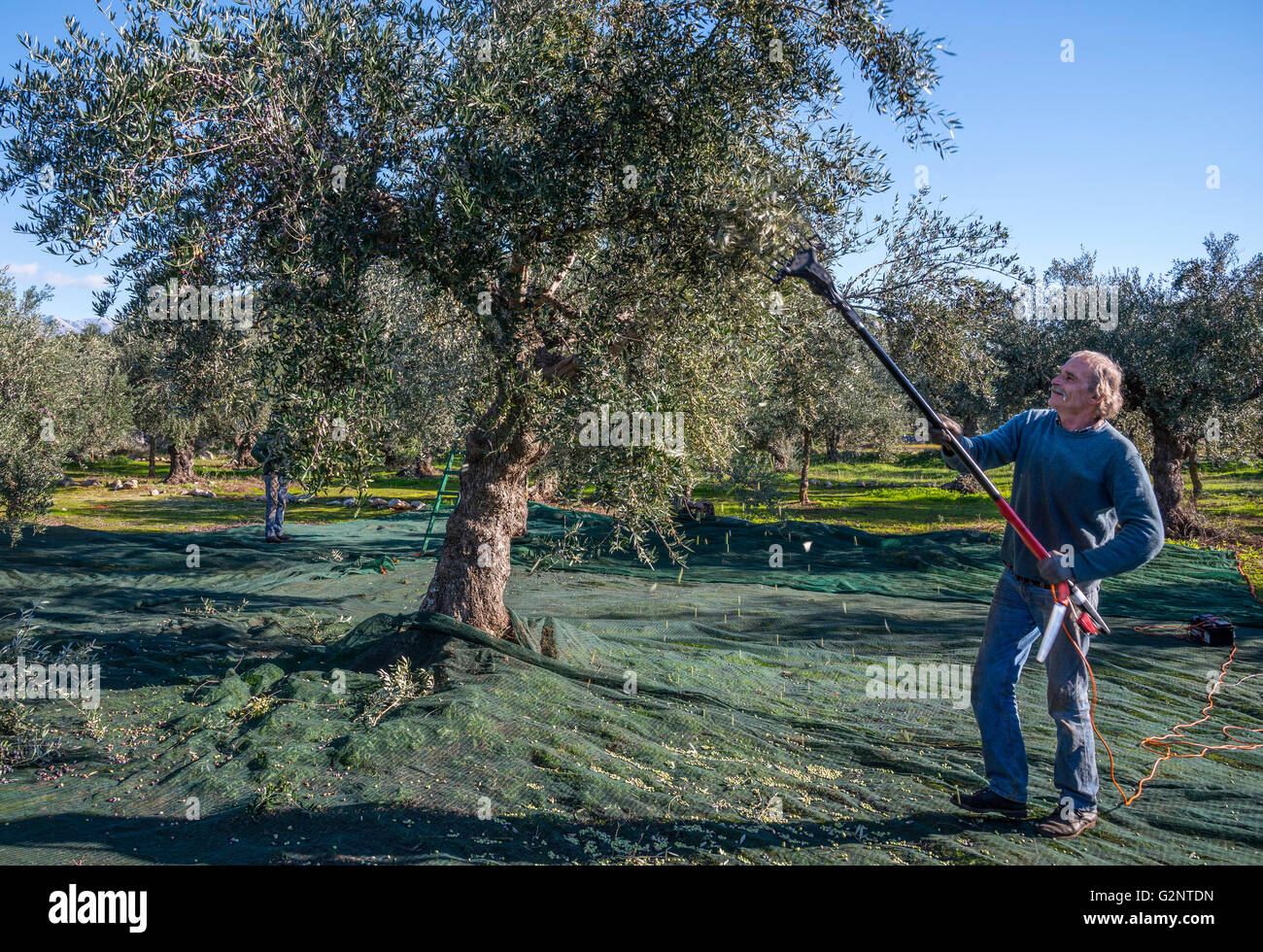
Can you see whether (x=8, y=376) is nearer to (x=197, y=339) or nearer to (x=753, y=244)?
(x=197, y=339)

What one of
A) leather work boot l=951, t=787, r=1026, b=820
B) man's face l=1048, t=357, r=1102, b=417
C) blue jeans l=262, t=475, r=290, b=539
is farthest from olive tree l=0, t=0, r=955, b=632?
blue jeans l=262, t=475, r=290, b=539

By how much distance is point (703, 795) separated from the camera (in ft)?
19.1

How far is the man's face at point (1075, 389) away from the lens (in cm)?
526

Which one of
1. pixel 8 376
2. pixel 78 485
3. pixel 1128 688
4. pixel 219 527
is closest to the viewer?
pixel 1128 688

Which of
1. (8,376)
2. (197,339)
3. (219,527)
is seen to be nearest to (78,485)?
(219,527)

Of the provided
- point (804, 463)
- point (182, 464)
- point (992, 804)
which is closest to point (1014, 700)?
point (992, 804)

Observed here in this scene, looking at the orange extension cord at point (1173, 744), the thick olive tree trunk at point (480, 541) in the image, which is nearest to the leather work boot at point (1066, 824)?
the orange extension cord at point (1173, 744)

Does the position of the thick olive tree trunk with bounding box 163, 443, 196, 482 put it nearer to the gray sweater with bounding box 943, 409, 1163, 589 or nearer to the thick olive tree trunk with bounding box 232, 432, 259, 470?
the thick olive tree trunk with bounding box 232, 432, 259, 470

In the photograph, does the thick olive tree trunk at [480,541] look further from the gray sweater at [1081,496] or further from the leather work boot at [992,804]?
the leather work boot at [992,804]

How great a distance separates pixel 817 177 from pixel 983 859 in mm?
6328

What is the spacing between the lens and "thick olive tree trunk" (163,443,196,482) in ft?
127

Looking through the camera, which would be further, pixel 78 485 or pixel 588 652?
pixel 78 485

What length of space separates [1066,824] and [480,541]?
247 inches

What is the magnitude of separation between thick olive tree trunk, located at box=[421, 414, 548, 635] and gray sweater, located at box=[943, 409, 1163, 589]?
5086 millimetres
